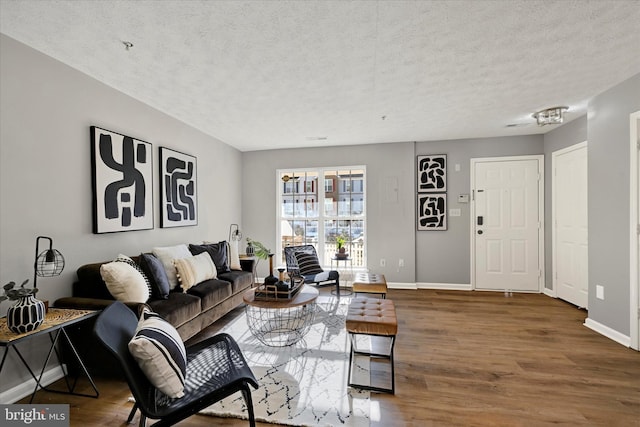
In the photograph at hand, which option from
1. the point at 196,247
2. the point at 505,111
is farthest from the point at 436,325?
the point at 196,247

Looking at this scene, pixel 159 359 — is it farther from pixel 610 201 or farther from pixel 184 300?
pixel 610 201

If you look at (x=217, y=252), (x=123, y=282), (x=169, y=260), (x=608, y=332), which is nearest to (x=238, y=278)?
(x=217, y=252)

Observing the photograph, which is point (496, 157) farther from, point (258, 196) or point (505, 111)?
point (258, 196)

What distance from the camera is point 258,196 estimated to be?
556 cm

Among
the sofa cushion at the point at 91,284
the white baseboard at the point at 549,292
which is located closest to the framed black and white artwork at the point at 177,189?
the sofa cushion at the point at 91,284

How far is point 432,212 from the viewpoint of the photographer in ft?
16.2

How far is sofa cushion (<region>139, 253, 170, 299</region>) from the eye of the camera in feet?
8.85

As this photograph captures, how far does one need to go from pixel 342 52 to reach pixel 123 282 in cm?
252

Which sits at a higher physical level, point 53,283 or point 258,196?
point 258,196

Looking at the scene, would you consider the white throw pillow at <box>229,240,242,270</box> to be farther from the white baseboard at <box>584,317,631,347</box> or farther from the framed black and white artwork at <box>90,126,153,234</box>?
the white baseboard at <box>584,317,631,347</box>

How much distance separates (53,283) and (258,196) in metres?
3.51

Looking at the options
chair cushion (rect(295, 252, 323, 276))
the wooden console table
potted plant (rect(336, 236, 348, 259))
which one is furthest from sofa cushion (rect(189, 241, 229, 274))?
potted plant (rect(336, 236, 348, 259))

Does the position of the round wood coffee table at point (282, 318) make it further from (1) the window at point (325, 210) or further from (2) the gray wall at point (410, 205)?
(2) the gray wall at point (410, 205)

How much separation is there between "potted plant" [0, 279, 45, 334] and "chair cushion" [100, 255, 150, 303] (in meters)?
0.51
